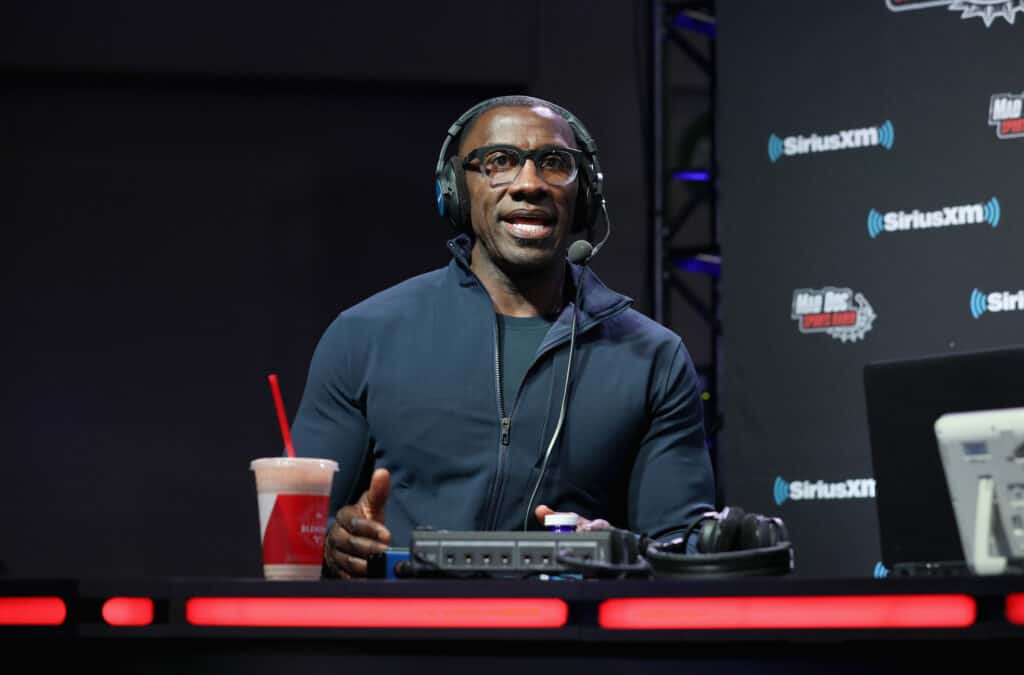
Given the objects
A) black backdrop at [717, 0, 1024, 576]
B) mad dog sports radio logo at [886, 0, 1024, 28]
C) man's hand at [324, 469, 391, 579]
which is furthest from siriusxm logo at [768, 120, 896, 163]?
man's hand at [324, 469, 391, 579]

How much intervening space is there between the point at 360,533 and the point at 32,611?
549 millimetres

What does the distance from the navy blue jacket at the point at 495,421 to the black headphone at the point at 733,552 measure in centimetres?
76

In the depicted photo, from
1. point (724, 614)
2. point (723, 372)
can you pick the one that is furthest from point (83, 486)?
point (724, 614)

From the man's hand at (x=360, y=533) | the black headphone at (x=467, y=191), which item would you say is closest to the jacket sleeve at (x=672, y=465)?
the black headphone at (x=467, y=191)

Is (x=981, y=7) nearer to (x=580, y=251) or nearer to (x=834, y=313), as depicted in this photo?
(x=834, y=313)

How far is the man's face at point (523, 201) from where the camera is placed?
259 cm

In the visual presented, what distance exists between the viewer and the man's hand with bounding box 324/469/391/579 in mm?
1876

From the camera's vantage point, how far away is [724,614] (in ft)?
4.26

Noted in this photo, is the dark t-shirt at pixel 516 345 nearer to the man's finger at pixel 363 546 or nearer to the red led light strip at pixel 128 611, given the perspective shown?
the man's finger at pixel 363 546

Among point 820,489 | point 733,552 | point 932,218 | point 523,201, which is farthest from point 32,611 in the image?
point 932,218

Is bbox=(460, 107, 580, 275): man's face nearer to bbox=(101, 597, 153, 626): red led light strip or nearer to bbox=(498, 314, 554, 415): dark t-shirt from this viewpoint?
bbox=(498, 314, 554, 415): dark t-shirt

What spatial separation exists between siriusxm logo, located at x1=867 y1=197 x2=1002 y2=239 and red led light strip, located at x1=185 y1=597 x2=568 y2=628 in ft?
9.97

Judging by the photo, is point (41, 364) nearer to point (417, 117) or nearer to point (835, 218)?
point (417, 117)

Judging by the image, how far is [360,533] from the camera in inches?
75.5
